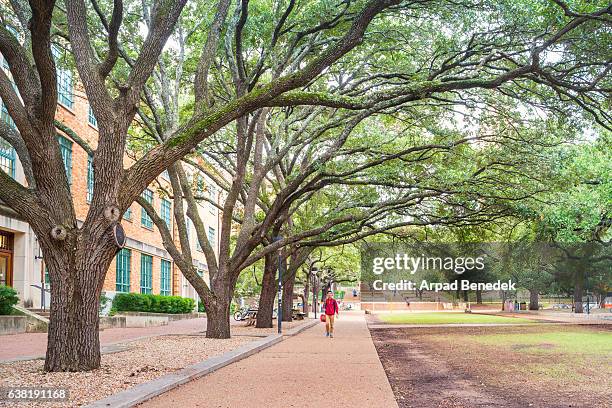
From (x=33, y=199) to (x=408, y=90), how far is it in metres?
6.33

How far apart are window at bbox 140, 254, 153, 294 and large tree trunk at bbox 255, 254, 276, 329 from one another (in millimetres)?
12441

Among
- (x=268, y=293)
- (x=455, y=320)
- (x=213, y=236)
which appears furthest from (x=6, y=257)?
(x=213, y=236)

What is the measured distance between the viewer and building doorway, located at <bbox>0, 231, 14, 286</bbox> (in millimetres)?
25500

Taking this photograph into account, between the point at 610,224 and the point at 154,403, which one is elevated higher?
the point at 610,224

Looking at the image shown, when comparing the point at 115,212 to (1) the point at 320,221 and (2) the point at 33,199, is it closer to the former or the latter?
(2) the point at 33,199

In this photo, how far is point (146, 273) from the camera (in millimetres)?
40781

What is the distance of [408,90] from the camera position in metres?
11.7

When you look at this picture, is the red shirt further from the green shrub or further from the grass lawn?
the grass lawn

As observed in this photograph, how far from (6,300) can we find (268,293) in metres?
11.3

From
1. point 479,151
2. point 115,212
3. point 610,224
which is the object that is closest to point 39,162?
point 115,212

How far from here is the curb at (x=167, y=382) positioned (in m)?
8.58

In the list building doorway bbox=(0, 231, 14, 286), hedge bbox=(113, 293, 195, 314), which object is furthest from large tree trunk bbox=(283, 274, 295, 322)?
building doorway bbox=(0, 231, 14, 286)

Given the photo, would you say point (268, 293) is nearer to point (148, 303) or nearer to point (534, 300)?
point (148, 303)

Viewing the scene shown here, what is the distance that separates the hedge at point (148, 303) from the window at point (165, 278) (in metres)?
1.64
